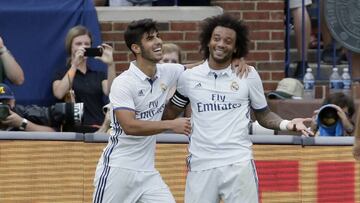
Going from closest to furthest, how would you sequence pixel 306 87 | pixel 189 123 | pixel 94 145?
pixel 189 123
pixel 94 145
pixel 306 87

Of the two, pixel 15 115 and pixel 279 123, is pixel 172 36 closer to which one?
pixel 15 115

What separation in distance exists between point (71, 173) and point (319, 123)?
6.94ft

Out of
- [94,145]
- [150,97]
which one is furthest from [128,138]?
[94,145]

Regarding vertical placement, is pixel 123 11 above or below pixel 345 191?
above

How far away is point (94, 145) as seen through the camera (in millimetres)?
10953

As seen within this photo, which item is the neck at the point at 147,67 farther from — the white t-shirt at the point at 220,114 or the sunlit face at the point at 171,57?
the sunlit face at the point at 171,57

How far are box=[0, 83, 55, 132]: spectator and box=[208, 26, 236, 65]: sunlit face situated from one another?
2.18 metres

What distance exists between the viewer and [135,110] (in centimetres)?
977

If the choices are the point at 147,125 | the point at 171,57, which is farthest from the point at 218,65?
the point at 171,57

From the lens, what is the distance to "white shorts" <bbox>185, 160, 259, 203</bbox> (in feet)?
31.7

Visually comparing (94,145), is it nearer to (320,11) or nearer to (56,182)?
(56,182)

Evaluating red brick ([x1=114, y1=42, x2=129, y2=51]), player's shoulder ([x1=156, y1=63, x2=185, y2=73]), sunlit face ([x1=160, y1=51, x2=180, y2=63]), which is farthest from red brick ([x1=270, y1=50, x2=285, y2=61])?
player's shoulder ([x1=156, y1=63, x2=185, y2=73])

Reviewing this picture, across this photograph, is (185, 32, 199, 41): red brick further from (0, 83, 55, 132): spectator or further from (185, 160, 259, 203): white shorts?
(185, 160, 259, 203): white shorts

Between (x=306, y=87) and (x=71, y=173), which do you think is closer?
(x=71, y=173)
